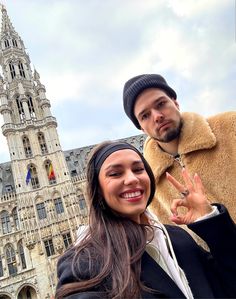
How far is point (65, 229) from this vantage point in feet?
100

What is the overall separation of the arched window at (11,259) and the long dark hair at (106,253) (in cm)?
3108

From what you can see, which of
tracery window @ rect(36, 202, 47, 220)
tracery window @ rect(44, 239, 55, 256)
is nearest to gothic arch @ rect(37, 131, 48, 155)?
tracery window @ rect(36, 202, 47, 220)

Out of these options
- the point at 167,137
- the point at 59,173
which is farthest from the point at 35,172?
the point at 167,137

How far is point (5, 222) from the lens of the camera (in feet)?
104

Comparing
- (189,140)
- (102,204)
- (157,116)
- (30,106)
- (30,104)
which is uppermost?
(30,104)

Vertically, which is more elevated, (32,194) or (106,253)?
(32,194)

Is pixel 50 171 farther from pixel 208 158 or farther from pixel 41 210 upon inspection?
pixel 208 158

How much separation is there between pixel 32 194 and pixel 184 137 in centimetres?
3073

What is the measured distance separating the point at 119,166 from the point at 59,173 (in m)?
31.8

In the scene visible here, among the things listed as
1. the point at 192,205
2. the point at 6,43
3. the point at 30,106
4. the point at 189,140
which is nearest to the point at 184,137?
the point at 189,140

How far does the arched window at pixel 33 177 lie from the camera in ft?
105

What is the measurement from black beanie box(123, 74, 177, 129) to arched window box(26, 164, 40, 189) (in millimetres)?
30413

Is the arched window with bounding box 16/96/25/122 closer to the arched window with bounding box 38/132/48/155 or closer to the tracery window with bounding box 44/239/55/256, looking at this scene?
the arched window with bounding box 38/132/48/155

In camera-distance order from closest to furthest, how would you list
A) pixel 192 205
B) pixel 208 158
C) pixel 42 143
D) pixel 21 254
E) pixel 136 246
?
1. pixel 136 246
2. pixel 192 205
3. pixel 208 158
4. pixel 21 254
5. pixel 42 143
